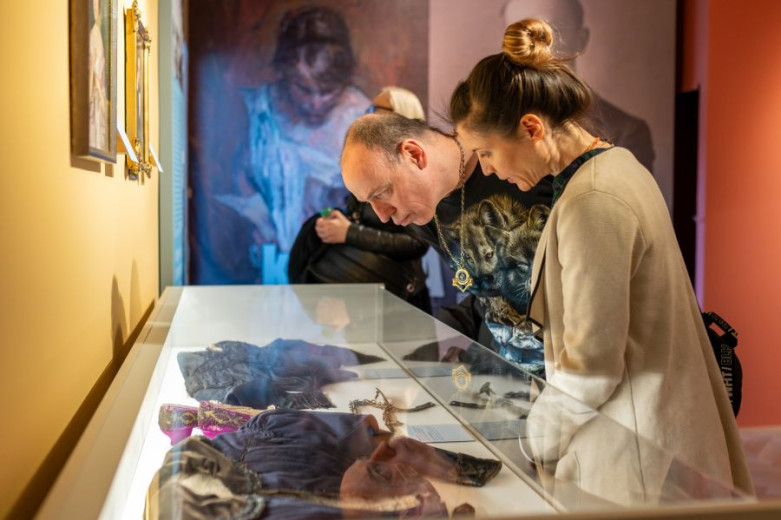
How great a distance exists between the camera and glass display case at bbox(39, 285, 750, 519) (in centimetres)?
97

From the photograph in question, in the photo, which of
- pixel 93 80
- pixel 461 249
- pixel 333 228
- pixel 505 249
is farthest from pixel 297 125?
pixel 93 80

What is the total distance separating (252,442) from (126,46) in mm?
1663

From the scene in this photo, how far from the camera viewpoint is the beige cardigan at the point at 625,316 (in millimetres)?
1573

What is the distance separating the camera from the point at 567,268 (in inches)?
63.7

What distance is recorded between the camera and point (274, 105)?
564 cm

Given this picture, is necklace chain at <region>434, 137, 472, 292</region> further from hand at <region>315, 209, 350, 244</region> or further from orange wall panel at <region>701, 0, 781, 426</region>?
orange wall panel at <region>701, 0, 781, 426</region>

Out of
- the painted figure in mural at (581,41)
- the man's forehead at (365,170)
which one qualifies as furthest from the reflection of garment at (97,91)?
the painted figure in mural at (581,41)

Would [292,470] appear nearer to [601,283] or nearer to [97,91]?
[601,283]

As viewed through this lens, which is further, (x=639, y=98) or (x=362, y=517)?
(x=639, y=98)

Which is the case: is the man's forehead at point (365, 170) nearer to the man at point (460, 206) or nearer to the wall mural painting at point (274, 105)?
the man at point (460, 206)

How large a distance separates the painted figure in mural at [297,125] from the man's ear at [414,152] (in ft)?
10.5

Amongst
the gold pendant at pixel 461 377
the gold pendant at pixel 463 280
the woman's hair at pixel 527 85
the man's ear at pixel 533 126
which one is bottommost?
the gold pendant at pixel 461 377

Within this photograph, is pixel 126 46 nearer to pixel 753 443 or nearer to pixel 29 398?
pixel 29 398

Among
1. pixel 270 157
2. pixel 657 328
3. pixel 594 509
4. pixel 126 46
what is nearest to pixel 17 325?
pixel 594 509
